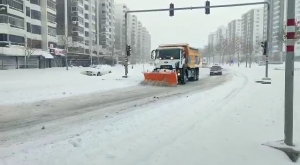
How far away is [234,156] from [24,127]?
546 cm

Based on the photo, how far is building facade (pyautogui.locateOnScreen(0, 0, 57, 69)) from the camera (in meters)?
45.9

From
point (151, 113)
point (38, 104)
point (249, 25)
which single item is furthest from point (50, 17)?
point (249, 25)

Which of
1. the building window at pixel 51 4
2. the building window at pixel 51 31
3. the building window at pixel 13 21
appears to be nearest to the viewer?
the building window at pixel 13 21

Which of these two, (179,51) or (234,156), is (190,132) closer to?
(234,156)

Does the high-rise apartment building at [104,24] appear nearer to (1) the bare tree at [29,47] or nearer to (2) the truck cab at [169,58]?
(1) the bare tree at [29,47]

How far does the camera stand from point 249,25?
160750mm

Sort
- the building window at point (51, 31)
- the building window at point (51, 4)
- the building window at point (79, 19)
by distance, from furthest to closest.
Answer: the building window at point (79, 19) < the building window at point (51, 4) < the building window at point (51, 31)

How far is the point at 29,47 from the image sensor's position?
5094 centimetres

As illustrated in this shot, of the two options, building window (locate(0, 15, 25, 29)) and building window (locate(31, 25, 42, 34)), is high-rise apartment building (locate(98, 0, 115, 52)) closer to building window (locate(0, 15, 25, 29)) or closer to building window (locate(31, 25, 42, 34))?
building window (locate(31, 25, 42, 34))

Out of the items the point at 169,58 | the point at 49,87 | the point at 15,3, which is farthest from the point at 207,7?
the point at 15,3

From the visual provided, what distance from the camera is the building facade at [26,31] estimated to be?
45938 mm

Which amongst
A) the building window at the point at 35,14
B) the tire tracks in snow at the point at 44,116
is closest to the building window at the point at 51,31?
the building window at the point at 35,14

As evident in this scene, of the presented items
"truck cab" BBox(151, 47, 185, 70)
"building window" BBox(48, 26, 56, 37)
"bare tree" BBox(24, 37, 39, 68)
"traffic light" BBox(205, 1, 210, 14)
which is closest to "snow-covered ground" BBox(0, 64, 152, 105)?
"truck cab" BBox(151, 47, 185, 70)

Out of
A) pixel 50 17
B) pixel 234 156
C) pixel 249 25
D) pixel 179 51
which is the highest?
pixel 249 25
